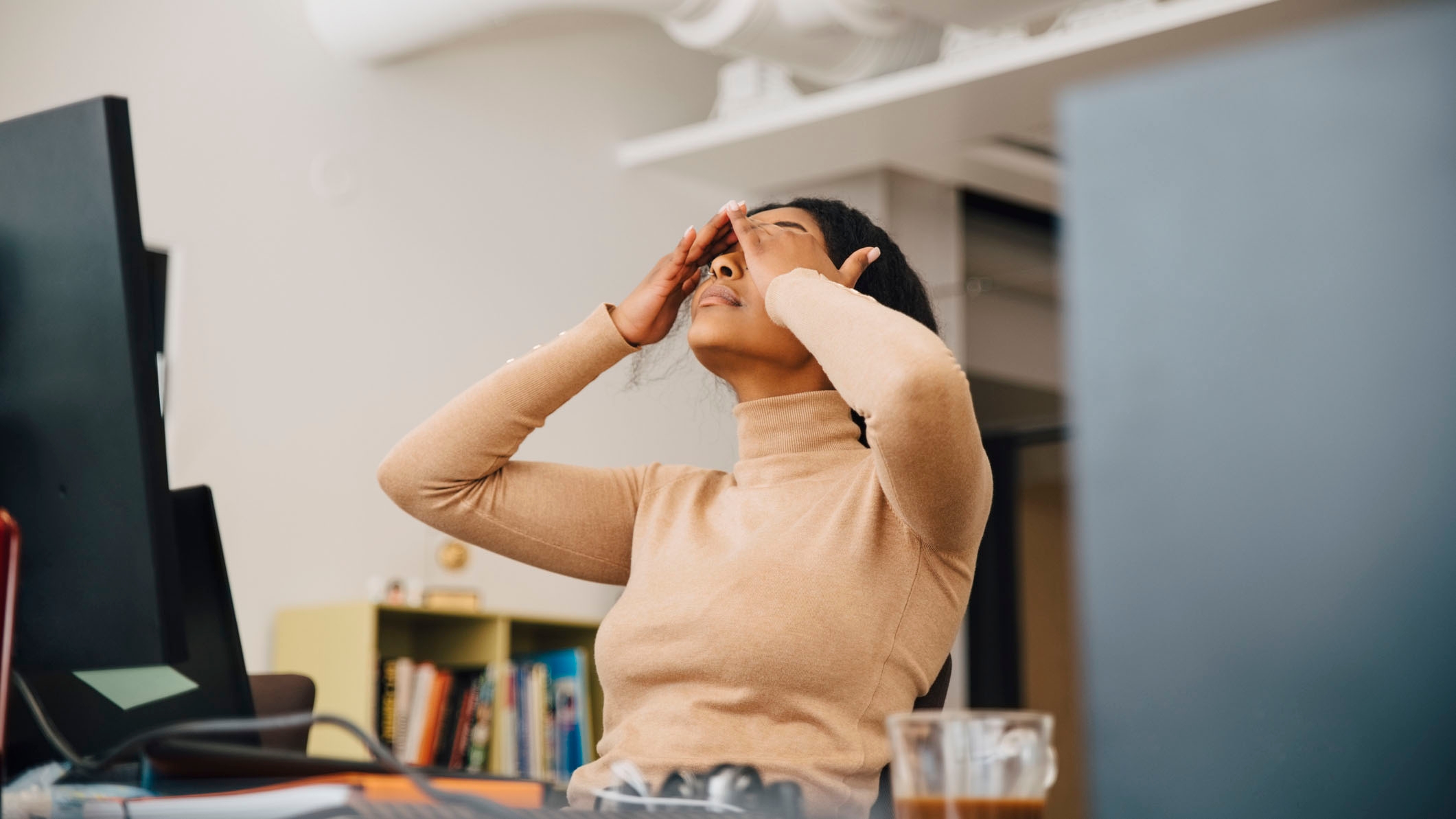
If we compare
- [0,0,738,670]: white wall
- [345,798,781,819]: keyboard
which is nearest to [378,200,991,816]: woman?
[345,798,781,819]: keyboard

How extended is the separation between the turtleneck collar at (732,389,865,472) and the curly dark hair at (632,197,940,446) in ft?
0.22

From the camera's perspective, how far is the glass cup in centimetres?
57

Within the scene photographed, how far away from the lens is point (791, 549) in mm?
1258

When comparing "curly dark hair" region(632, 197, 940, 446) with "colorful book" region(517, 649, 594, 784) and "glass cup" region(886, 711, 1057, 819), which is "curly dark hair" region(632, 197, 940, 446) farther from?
"colorful book" region(517, 649, 594, 784)

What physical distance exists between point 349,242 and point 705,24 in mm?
1040

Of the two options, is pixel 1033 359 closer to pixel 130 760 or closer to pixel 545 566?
pixel 545 566

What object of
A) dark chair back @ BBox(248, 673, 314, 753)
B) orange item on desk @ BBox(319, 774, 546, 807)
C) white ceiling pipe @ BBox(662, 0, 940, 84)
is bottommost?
dark chair back @ BBox(248, 673, 314, 753)

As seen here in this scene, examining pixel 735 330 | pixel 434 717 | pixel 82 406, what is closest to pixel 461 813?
pixel 82 406

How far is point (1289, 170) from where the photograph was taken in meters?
0.44

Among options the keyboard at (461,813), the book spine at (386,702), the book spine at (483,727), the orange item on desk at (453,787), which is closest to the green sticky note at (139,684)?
the orange item on desk at (453,787)

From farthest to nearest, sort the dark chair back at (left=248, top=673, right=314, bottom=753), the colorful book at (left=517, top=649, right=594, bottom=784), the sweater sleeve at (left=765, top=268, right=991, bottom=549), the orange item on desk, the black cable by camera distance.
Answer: the colorful book at (left=517, top=649, right=594, bottom=784)
the dark chair back at (left=248, top=673, right=314, bottom=753)
the sweater sleeve at (left=765, top=268, right=991, bottom=549)
the orange item on desk
the black cable

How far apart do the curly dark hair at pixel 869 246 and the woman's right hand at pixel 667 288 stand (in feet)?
0.27

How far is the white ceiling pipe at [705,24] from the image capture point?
3.31 metres

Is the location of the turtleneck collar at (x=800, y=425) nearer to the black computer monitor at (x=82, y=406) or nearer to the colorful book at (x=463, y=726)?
the black computer monitor at (x=82, y=406)
